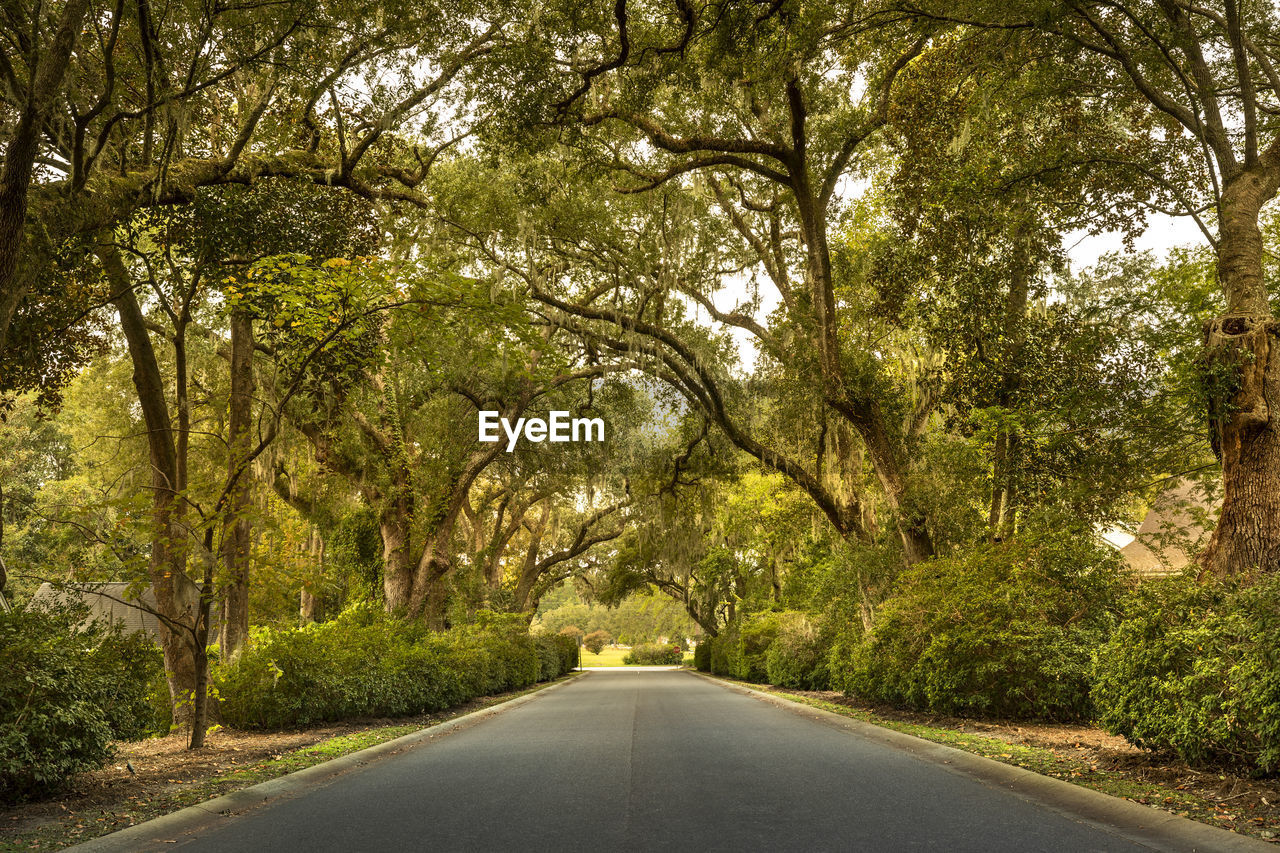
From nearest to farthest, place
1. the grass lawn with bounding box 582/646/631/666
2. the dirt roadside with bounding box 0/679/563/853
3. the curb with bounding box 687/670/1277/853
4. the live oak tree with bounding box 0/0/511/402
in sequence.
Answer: the curb with bounding box 687/670/1277/853 → the dirt roadside with bounding box 0/679/563/853 → the live oak tree with bounding box 0/0/511/402 → the grass lawn with bounding box 582/646/631/666

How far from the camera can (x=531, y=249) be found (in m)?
16.4

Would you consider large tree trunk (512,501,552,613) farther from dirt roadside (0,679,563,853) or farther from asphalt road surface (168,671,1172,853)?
asphalt road surface (168,671,1172,853)

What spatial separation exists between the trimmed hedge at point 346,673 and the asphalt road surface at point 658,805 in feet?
8.57

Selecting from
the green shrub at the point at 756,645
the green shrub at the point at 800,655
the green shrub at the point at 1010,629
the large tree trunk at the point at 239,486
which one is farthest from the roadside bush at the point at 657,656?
the green shrub at the point at 1010,629

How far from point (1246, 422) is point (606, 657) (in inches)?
3644

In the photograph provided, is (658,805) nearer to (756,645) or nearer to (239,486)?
(239,486)

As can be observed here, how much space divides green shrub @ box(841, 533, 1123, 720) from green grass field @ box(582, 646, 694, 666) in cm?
6926

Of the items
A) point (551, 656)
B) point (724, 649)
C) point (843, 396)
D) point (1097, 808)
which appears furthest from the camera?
point (551, 656)

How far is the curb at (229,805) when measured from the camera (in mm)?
4781

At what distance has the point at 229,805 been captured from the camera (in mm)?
6027

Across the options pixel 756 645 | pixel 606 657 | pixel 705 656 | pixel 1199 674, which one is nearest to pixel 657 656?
pixel 606 657

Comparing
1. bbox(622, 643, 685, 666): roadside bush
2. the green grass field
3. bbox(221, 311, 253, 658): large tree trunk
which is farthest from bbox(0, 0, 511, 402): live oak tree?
the green grass field

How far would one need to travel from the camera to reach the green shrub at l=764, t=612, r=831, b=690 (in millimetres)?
18938

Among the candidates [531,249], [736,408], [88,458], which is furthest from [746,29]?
[88,458]
